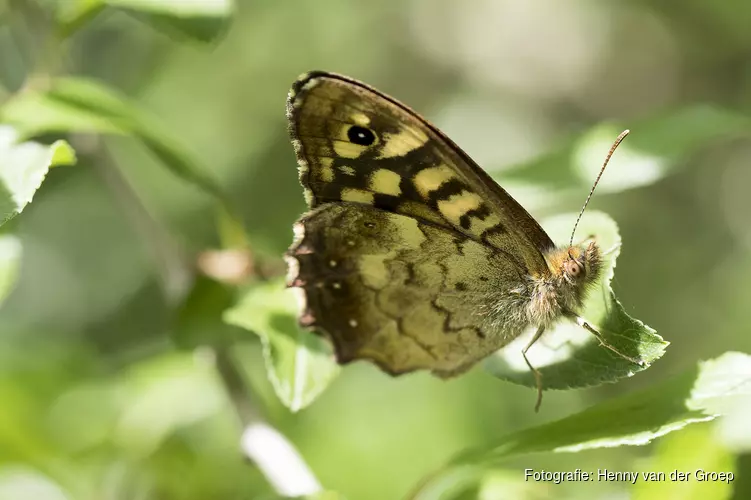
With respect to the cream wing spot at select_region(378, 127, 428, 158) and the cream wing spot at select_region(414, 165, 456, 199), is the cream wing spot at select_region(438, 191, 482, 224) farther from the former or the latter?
the cream wing spot at select_region(378, 127, 428, 158)

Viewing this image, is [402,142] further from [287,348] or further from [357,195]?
[287,348]

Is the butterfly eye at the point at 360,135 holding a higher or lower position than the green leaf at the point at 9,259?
higher

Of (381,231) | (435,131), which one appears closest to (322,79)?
(435,131)

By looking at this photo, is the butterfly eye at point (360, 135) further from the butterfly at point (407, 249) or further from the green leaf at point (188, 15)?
the green leaf at point (188, 15)

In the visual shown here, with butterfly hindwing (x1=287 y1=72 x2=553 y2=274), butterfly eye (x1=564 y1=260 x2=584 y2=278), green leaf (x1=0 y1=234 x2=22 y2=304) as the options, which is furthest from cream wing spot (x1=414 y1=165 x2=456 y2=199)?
green leaf (x1=0 y1=234 x2=22 y2=304)

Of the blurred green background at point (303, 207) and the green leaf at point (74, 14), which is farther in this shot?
the blurred green background at point (303, 207)

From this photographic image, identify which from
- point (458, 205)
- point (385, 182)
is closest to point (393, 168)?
point (385, 182)

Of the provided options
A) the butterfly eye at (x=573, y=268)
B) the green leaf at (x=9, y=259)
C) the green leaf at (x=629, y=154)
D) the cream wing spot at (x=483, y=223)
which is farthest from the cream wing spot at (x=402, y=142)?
the green leaf at (x=9, y=259)
